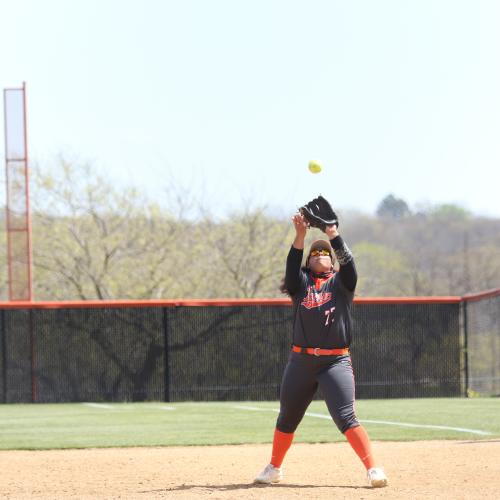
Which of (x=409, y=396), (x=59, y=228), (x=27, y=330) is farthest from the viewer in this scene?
(x=59, y=228)

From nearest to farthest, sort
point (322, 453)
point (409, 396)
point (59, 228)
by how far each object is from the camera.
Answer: point (322, 453) → point (409, 396) → point (59, 228)

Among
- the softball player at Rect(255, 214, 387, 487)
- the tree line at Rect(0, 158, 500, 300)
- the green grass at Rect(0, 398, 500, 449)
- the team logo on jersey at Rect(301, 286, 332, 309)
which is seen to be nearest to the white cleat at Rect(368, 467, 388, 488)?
the softball player at Rect(255, 214, 387, 487)

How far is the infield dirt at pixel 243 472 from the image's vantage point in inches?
301

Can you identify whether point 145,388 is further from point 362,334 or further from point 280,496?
point 280,496

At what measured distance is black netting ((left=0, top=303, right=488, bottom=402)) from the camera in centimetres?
1934

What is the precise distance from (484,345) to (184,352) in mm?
6073

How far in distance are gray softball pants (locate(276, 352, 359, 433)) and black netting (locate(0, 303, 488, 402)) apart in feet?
38.3

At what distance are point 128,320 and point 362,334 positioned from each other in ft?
14.5

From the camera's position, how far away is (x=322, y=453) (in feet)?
34.7

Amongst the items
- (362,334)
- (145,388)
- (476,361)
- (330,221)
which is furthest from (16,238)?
(330,221)

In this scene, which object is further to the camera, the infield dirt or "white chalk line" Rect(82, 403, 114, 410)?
"white chalk line" Rect(82, 403, 114, 410)

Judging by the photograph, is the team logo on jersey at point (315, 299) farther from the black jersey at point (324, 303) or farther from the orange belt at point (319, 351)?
the orange belt at point (319, 351)

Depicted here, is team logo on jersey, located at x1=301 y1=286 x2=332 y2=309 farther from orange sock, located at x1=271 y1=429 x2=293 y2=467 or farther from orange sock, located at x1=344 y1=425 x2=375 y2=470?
orange sock, located at x1=271 y1=429 x2=293 y2=467

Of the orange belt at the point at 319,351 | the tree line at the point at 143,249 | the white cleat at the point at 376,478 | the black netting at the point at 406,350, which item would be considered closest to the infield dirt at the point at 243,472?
the white cleat at the point at 376,478
